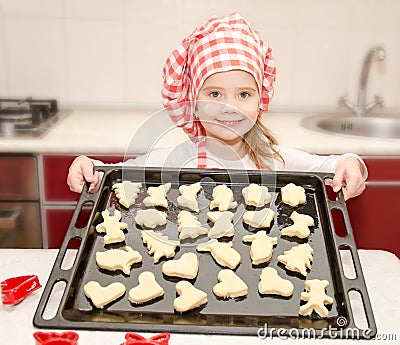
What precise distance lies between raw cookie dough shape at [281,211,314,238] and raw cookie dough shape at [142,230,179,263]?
201 millimetres

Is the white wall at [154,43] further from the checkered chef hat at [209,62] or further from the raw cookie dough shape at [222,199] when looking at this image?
the raw cookie dough shape at [222,199]

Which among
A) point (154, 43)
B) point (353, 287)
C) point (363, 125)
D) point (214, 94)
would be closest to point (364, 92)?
point (363, 125)

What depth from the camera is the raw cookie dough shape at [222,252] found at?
36.2 inches

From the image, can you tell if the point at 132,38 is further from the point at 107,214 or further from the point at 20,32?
the point at 107,214

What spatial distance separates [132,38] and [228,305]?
1.67 m

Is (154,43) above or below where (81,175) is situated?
above

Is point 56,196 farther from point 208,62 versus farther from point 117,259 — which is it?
point 117,259

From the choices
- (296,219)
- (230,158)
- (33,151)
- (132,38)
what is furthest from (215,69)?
(132,38)

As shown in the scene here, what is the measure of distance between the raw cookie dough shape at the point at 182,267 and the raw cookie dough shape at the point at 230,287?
5cm

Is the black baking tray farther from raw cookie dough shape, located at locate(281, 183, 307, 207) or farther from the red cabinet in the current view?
the red cabinet

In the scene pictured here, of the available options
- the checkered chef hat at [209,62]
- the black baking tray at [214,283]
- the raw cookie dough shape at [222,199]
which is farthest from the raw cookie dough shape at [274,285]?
the checkered chef hat at [209,62]

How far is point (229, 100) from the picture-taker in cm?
131

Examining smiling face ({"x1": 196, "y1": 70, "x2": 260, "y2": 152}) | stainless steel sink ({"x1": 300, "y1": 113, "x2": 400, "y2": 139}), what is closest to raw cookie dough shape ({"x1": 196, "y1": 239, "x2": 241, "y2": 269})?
smiling face ({"x1": 196, "y1": 70, "x2": 260, "y2": 152})

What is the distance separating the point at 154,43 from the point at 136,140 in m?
0.61
